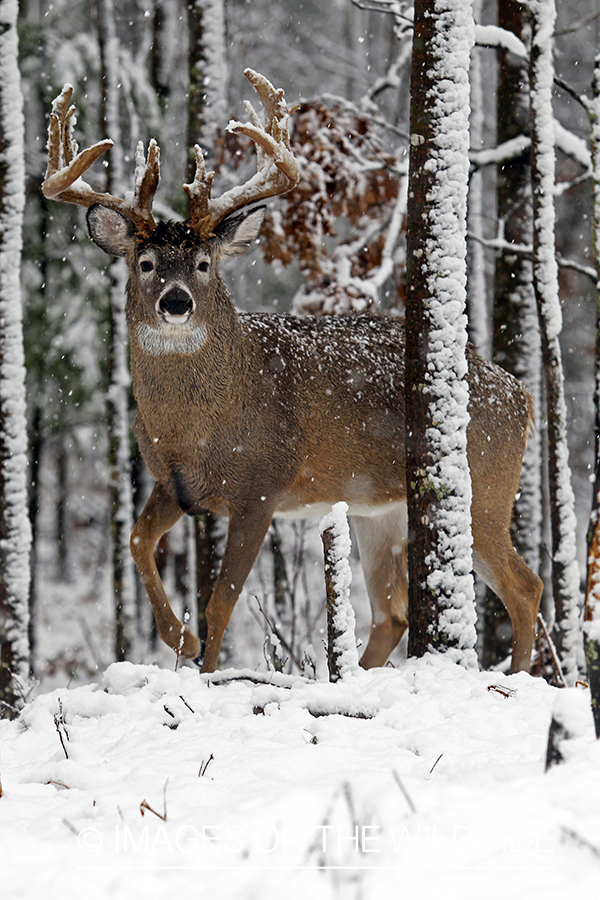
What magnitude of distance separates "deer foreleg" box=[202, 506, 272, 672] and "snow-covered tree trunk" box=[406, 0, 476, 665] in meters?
1.32

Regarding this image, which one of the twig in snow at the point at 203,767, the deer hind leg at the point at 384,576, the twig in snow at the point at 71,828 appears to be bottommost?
the deer hind leg at the point at 384,576

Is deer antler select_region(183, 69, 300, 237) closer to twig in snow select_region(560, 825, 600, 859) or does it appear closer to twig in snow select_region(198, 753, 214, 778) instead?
twig in snow select_region(198, 753, 214, 778)

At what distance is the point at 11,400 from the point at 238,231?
7.85 ft

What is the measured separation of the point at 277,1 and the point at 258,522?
2249cm

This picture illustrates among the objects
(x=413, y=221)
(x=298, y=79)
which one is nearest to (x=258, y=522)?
(x=413, y=221)

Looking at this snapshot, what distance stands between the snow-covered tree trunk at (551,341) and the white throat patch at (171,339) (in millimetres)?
2646

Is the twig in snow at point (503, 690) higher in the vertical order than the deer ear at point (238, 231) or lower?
lower

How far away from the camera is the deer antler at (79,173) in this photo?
600 cm

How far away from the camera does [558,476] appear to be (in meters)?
7.00

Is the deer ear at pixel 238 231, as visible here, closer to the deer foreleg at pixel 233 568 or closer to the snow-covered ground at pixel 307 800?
the deer foreleg at pixel 233 568

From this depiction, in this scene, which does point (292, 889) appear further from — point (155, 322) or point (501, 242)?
point (501, 242)

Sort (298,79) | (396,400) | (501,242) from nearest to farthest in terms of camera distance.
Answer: (396,400), (501,242), (298,79)

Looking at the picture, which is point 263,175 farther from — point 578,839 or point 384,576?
point 578,839

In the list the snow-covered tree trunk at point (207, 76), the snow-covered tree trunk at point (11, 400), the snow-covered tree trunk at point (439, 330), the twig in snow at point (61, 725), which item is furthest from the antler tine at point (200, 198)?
the twig in snow at point (61, 725)
